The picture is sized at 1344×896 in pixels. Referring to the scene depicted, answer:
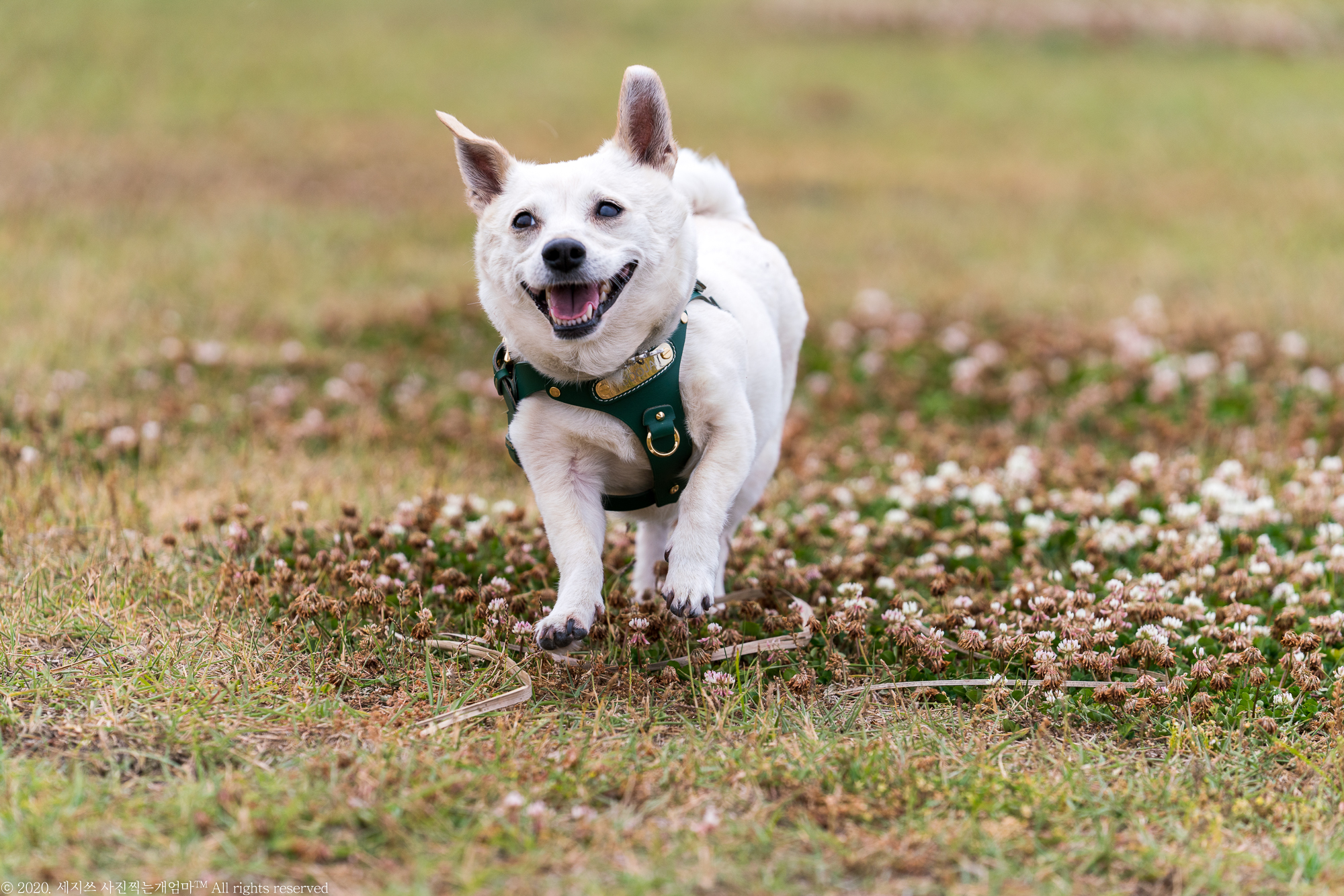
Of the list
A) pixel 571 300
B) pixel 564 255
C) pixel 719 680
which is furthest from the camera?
pixel 719 680

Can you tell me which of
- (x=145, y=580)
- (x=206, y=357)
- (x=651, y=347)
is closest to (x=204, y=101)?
(x=206, y=357)

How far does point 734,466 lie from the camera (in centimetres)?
404

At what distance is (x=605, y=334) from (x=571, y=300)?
6.9 inches

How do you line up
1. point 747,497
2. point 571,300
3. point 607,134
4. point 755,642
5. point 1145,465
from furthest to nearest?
point 607,134 → point 1145,465 → point 747,497 → point 755,642 → point 571,300

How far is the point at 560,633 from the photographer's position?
12.3ft

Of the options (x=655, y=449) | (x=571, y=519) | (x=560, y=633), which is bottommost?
(x=560, y=633)

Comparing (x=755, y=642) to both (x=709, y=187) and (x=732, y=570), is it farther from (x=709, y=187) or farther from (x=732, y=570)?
(x=709, y=187)

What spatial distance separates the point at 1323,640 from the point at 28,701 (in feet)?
14.9

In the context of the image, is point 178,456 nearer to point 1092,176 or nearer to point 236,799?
point 236,799

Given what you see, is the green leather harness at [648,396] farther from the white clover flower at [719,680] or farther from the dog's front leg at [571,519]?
the white clover flower at [719,680]

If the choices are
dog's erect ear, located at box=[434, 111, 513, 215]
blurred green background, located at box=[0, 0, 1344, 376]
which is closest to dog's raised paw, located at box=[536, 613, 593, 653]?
dog's erect ear, located at box=[434, 111, 513, 215]

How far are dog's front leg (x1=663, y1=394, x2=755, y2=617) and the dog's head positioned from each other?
0.40 meters

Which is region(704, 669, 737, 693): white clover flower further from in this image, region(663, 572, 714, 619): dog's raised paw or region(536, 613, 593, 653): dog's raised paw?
region(536, 613, 593, 653): dog's raised paw

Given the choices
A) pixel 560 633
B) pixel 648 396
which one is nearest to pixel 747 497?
pixel 648 396
